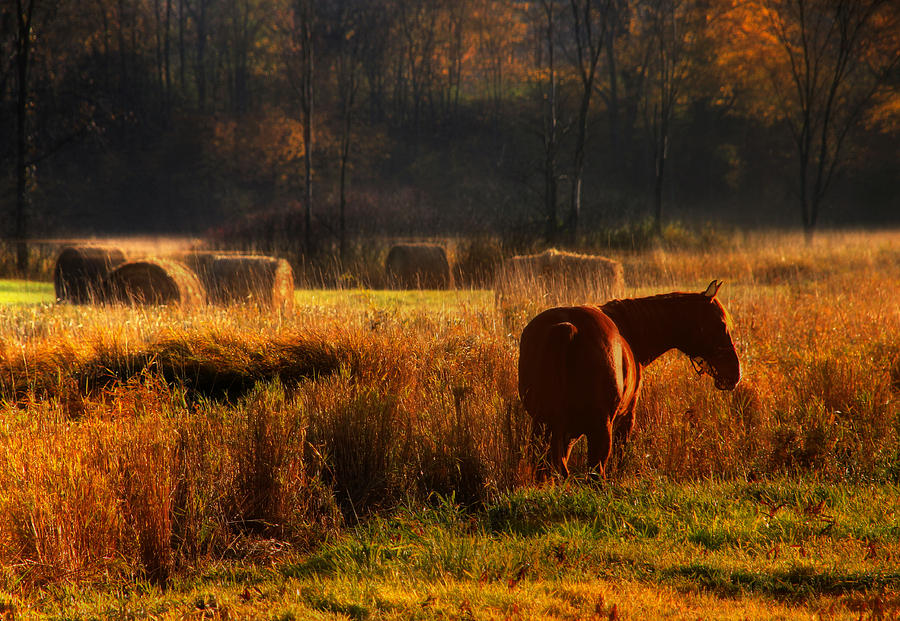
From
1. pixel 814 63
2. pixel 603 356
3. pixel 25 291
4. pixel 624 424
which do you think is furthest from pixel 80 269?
pixel 814 63

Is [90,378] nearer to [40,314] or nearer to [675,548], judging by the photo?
[40,314]

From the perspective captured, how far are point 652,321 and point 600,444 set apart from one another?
2.62ft

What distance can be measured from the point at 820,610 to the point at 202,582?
9.93 ft

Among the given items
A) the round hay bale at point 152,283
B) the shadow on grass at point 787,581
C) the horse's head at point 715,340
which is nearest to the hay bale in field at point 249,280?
the round hay bale at point 152,283

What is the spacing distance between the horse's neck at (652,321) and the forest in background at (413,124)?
90.4ft

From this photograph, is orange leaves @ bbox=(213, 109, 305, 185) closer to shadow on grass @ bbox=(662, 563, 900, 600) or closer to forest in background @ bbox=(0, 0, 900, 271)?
forest in background @ bbox=(0, 0, 900, 271)

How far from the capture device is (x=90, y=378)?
7344mm

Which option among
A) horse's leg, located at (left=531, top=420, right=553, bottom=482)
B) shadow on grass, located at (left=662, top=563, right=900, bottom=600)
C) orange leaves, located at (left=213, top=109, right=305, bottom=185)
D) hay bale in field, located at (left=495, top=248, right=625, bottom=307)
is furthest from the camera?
orange leaves, located at (left=213, top=109, right=305, bottom=185)

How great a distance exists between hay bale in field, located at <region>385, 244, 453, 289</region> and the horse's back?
1088 cm

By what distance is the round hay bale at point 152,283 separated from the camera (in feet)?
36.8

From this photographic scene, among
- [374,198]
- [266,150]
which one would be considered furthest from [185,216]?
[374,198]

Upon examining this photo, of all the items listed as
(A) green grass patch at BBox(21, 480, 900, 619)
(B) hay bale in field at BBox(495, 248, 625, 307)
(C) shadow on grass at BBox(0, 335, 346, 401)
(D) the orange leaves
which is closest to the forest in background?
(D) the orange leaves

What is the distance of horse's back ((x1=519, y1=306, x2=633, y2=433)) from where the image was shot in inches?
165

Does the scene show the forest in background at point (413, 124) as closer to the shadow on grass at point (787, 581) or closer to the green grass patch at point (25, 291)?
the green grass patch at point (25, 291)
